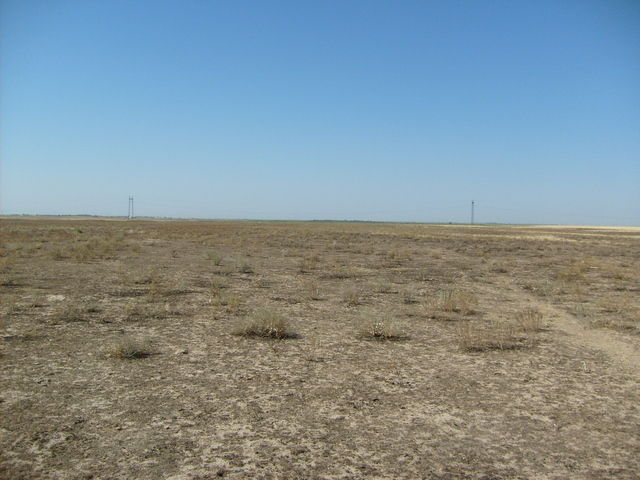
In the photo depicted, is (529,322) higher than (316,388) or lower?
higher

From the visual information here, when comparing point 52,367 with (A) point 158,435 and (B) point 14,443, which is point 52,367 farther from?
(A) point 158,435

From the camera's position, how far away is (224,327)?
31.9 ft

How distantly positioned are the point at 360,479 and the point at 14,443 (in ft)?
10.7

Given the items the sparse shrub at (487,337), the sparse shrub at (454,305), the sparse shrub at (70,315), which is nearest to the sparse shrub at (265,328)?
the sparse shrub at (487,337)

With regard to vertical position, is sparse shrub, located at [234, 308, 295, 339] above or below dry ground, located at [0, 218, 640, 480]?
above

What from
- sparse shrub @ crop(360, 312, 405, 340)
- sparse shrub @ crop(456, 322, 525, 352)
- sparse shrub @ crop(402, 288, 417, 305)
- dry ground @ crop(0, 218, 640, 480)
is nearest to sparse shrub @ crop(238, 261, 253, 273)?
dry ground @ crop(0, 218, 640, 480)

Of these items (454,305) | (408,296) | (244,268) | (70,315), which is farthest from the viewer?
(244,268)

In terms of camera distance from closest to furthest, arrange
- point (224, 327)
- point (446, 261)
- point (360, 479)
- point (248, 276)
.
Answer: point (360, 479) < point (224, 327) < point (248, 276) < point (446, 261)

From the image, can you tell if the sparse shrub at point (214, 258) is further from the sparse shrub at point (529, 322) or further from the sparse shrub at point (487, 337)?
the sparse shrub at point (529, 322)

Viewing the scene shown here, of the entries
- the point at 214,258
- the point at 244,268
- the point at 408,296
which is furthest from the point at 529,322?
the point at 214,258

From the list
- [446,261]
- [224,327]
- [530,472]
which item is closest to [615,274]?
[446,261]

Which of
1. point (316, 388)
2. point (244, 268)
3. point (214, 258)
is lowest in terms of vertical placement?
point (316, 388)

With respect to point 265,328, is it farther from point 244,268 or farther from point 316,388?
point 244,268

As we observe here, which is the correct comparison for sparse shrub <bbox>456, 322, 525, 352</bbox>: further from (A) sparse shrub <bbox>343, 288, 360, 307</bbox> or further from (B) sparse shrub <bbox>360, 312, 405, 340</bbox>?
(A) sparse shrub <bbox>343, 288, 360, 307</bbox>
